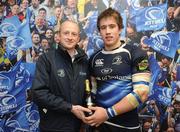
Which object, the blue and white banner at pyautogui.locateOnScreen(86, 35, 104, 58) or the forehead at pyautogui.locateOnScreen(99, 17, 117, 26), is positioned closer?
the forehead at pyautogui.locateOnScreen(99, 17, 117, 26)

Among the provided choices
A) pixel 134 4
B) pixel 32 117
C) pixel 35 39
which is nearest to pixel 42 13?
pixel 35 39

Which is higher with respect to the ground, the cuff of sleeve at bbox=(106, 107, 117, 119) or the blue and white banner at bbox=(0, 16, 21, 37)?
the blue and white banner at bbox=(0, 16, 21, 37)

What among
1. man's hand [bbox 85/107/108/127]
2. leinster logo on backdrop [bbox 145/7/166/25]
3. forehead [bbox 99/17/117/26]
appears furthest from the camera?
leinster logo on backdrop [bbox 145/7/166/25]

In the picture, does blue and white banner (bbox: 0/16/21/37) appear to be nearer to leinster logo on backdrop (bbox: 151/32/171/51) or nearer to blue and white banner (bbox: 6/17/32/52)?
blue and white banner (bbox: 6/17/32/52)

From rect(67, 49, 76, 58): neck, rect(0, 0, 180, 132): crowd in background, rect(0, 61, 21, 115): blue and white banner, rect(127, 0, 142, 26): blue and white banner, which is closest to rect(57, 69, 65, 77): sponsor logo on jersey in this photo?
rect(67, 49, 76, 58): neck

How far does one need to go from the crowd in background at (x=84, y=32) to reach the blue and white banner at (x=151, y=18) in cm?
4

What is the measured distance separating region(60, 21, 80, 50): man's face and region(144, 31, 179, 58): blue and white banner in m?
0.80

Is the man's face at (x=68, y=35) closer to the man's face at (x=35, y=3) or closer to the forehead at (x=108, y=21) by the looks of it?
the forehead at (x=108, y=21)

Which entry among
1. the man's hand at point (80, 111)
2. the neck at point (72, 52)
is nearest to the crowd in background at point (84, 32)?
the neck at point (72, 52)

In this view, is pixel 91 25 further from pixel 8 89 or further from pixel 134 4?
pixel 8 89

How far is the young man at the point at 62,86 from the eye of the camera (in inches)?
A: 62.1

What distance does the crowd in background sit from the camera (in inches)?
89.1

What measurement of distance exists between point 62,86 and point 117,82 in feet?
1.08

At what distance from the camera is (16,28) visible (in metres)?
2.28
